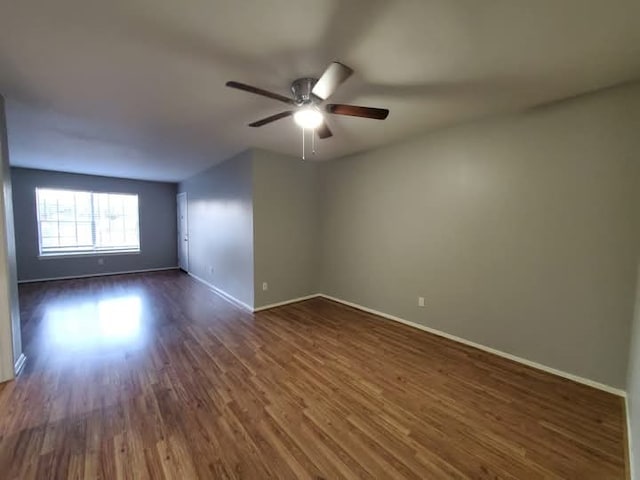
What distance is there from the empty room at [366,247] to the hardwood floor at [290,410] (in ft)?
0.06

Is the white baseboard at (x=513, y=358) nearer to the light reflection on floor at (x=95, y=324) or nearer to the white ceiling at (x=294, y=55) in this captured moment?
the white ceiling at (x=294, y=55)

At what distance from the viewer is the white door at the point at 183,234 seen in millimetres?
6598

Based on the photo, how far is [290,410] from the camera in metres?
1.86

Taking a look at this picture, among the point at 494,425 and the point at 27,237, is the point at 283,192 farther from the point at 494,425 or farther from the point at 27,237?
the point at 27,237

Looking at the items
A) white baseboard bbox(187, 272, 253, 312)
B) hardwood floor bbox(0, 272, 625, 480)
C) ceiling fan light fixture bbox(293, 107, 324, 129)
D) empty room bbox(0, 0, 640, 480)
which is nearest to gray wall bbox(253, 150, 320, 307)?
empty room bbox(0, 0, 640, 480)

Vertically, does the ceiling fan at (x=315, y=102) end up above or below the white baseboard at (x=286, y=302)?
above

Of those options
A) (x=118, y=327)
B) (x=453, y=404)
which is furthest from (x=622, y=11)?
(x=118, y=327)

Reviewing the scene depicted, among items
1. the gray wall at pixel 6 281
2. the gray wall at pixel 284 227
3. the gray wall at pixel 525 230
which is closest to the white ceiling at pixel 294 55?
the gray wall at pixel 525 230

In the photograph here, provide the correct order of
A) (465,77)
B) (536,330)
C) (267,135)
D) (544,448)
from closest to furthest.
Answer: (544,448), (465,77), (536,330), (267,135)

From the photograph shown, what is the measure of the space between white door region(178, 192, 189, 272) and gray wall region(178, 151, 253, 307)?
448 millimetres

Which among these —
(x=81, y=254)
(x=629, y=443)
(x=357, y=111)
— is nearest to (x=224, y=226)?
(x=357, y=111)

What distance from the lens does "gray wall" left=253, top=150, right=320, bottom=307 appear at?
389cm

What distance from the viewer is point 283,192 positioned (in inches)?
163

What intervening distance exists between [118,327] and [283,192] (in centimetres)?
285
